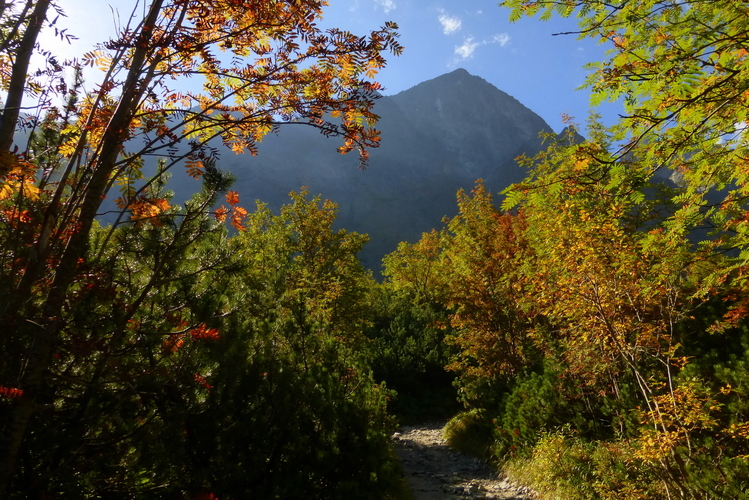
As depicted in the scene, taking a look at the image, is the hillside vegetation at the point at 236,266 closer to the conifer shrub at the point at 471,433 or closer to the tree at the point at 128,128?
the tree at the point at 128,128

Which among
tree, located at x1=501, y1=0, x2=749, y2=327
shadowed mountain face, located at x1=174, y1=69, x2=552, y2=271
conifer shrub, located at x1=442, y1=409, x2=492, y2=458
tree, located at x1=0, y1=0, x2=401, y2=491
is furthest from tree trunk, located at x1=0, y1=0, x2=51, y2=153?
shadowed mountain face, located at x1=174, y1=69, x2=552, y2=271

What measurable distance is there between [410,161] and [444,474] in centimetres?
11734

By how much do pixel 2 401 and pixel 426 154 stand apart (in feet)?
419

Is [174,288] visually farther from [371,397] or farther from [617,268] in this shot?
[617,268]

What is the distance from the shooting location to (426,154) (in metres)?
124

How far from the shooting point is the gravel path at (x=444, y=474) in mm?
6848

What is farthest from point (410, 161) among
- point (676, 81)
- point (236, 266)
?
point (676, 81)

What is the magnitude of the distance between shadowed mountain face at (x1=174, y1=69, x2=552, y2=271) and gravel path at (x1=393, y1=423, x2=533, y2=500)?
231ft

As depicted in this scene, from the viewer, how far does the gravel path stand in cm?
685

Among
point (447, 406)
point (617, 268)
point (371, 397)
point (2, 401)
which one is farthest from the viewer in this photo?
point (447, 406)

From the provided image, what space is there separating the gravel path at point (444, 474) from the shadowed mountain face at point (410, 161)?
231 ft

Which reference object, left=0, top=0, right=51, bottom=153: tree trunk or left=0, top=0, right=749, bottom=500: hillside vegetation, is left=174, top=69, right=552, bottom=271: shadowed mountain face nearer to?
left=0, top=0, right=749, bottom=500: hillside vegetation

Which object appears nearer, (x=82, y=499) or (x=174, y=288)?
(x=82, y=499)

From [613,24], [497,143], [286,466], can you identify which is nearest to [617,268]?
[613,24]
